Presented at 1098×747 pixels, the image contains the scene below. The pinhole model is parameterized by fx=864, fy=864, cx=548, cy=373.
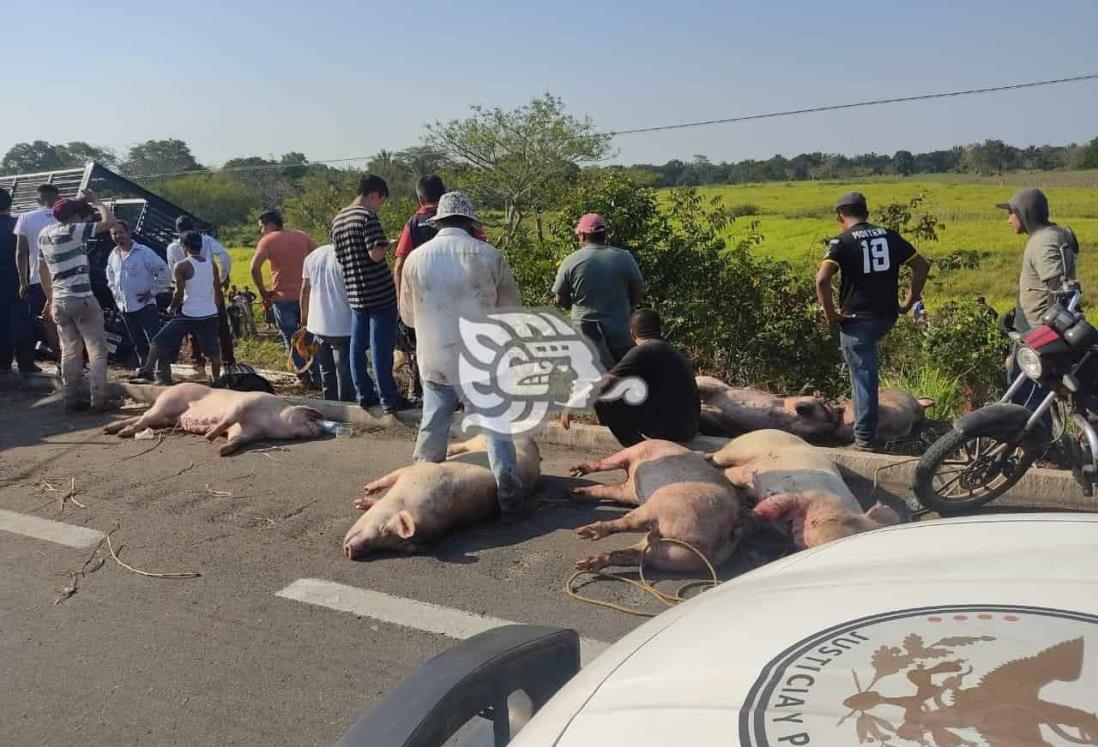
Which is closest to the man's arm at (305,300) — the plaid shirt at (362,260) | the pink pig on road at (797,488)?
A: the plaid shirt at (362,260)

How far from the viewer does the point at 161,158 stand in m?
62.4

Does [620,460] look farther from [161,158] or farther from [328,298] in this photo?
[161,158]

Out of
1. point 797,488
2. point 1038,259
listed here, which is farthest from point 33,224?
point 1038,259

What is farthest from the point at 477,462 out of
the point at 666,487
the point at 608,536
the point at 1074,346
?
the point at 1074,346

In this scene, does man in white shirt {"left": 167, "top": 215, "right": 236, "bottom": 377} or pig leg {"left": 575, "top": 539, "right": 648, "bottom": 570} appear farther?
man in white shirt {"left": 167, "top": 215, "right": 236, "bottom": 377}

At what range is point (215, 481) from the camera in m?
6.00

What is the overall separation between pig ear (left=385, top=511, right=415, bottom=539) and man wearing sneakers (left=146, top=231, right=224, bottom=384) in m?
4.88

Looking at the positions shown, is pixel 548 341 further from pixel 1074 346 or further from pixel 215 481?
pixel 1074 346

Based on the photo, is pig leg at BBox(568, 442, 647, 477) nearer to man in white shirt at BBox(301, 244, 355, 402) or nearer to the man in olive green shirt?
the man in olive green shirt

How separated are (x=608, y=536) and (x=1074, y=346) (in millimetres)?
2671

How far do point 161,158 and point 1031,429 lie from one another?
67133mm

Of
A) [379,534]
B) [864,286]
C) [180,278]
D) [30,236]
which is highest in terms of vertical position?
[30,236]

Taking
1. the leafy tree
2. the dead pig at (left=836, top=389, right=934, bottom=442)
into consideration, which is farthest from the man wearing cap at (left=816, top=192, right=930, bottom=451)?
the leafy tree

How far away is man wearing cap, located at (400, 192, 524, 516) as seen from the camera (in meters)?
5.06
